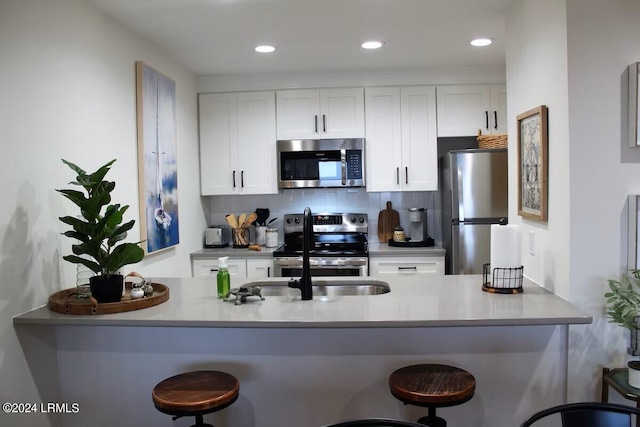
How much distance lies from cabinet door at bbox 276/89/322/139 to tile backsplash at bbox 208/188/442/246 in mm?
593

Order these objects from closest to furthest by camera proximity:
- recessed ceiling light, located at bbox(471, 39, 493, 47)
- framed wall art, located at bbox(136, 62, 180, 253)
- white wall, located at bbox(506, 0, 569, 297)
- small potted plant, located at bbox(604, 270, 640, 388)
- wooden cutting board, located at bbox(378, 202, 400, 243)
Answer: small potted plant, located at bbox(604, 270, 640, 388) → white wall, located at bbox(506, 0, 569, 297) → framed wall art, located at bbox(136, 62, 180, 253) → recessed ceiling light, located at bbox(471, 39, 493, 47) → wooden cutting board, located at bbox(378, 202, 400, 243)

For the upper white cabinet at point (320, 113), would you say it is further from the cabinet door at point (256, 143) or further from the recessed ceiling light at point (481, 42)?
the recessed ceiling light at point (481, 42)

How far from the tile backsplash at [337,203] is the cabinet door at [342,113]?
596 mm

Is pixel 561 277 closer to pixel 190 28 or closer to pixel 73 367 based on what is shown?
pixel 73 367

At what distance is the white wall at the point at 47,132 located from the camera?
2.10 meters

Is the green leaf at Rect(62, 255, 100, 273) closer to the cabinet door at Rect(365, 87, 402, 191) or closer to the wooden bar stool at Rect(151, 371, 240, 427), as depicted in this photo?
the wooden bar stool at Rect(151, 371, 240, 427)

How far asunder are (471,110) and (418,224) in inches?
42.9

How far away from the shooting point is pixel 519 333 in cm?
224

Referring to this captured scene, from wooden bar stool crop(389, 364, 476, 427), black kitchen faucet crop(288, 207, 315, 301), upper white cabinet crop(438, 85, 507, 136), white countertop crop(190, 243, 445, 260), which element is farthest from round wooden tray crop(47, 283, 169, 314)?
upper white cabinet crop(438, 85, 507, 136)

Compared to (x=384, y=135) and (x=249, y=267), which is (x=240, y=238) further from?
(x=384, y=135)

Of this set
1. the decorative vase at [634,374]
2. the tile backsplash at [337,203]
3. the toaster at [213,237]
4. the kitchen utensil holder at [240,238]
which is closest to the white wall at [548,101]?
the decorative vase at [634,374]

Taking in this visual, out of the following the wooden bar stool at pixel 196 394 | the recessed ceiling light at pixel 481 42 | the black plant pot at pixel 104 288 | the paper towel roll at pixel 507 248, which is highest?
the recessed ceiling light at pixel 481 42

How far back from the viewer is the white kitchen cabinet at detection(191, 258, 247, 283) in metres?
4.31

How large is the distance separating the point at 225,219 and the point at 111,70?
2191 mm
